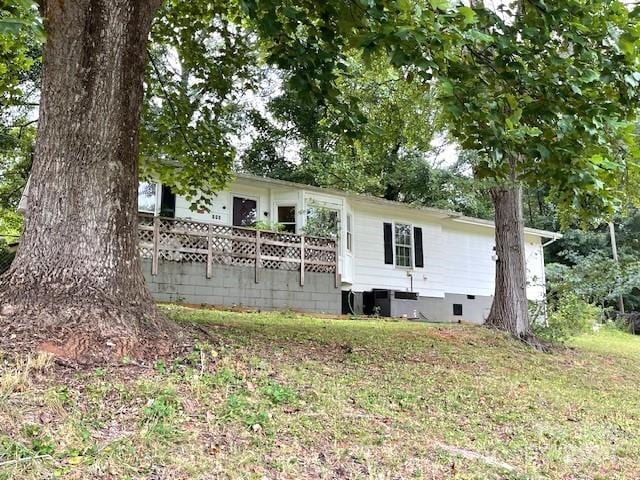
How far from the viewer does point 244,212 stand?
Result: 14.3 meters

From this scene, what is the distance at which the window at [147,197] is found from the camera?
502 inches

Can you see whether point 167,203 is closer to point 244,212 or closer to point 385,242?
point 244,212

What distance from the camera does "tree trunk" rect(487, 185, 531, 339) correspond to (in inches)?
352

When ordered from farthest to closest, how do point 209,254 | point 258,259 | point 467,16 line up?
point 258,259, point 209,254, point 467,16

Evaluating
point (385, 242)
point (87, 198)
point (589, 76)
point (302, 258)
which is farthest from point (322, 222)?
point (87, 198)

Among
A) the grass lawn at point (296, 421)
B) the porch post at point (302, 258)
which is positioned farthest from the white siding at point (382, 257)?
the grass lawn at point (296, 421)

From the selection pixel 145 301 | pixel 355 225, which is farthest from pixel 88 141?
pixel 355 225

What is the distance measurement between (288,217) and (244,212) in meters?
1.26

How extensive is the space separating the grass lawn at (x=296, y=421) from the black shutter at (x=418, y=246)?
449 inches

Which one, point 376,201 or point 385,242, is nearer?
point 376,201

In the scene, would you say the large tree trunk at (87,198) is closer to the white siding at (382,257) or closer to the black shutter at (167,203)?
the black shutter at (167,203)

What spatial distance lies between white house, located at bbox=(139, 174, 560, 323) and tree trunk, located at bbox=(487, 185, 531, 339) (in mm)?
3102

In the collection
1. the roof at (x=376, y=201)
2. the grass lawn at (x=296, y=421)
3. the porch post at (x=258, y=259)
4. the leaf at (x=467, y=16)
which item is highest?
the roof at (x=376, y=201)

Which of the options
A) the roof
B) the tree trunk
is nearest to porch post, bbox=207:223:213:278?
the roof
